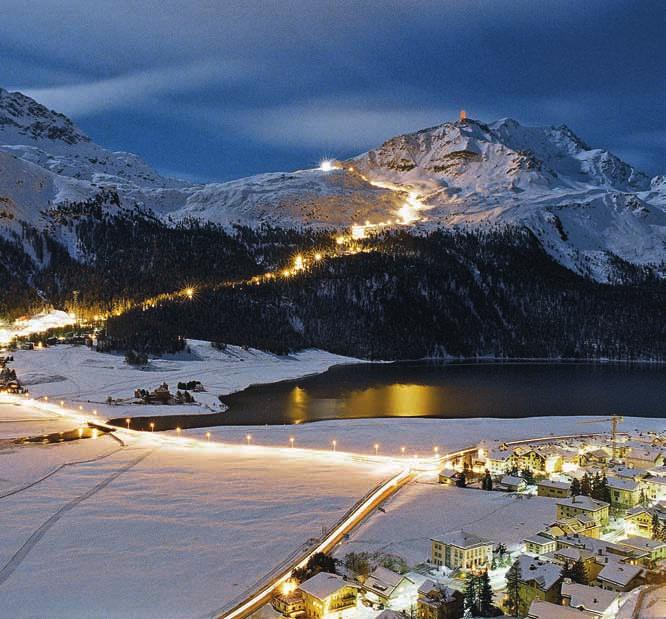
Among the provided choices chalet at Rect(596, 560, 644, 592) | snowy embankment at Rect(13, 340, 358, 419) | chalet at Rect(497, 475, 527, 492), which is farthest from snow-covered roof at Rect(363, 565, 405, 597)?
snowy embankment at Rect(13, 340, 358, 419)

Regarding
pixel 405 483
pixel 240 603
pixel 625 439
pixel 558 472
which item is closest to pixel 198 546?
pixel 240 603

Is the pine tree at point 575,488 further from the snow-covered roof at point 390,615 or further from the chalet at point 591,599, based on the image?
the snow-covered roof at point 390,615

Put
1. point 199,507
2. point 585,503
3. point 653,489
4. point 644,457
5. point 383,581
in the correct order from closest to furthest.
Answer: point 383,581, point 585,503, point 199,507, point 653,489, point 644,457

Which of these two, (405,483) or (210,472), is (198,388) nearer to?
(210,472)

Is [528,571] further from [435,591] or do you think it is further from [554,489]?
[554,489]

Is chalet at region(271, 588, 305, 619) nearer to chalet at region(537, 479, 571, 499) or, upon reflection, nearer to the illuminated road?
the illuminated road

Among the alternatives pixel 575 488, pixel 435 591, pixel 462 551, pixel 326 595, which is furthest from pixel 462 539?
pixel 575 488
